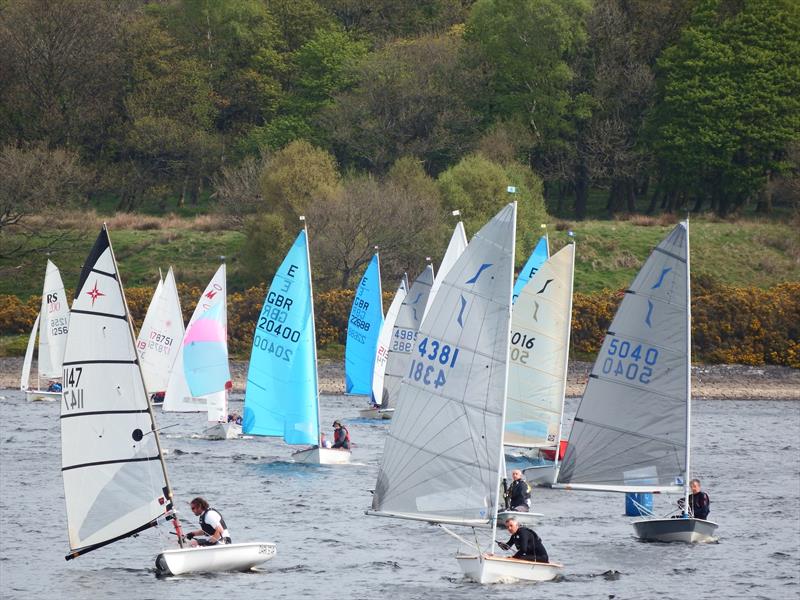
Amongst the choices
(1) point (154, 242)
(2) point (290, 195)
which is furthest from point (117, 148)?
(2) point (290, 195)

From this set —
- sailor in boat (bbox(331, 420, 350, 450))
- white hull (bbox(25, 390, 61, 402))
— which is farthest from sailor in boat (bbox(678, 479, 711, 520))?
white hull (bbox(25, 390, 61, 402))

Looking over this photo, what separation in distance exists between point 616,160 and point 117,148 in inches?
1372

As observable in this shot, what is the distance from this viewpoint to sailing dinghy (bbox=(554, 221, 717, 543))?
90.4 feet

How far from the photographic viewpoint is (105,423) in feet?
78.8

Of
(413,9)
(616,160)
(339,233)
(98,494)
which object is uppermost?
(413,9)

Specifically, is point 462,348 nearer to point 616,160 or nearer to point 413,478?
point 413,478

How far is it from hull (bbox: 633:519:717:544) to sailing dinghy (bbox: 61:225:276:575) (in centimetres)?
1009

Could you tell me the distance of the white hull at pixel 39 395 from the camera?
190 feet

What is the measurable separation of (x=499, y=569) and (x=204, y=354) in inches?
845

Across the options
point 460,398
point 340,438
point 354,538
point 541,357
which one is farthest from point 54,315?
point 460,398

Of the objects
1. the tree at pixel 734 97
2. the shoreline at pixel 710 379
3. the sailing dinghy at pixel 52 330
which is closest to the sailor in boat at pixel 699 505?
the shoreline at pixel 710 379

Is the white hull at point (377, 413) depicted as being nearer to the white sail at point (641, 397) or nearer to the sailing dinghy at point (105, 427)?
the white sail at point (641, 397)

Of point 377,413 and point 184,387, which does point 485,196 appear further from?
point 184,387

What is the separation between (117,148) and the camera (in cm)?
9969
